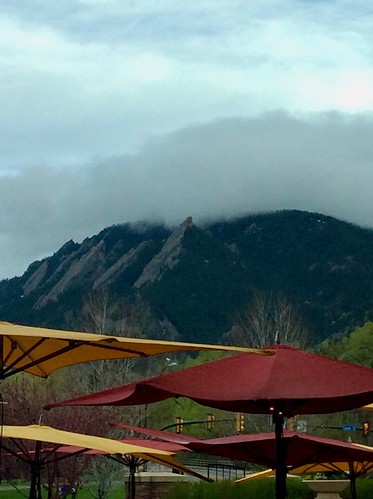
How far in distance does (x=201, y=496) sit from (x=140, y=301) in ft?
315

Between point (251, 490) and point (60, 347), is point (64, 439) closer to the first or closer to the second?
point (60, 347)

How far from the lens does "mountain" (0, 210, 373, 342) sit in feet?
354

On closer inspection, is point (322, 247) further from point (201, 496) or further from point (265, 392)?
point (265, 392)

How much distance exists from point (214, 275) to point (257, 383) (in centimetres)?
11216

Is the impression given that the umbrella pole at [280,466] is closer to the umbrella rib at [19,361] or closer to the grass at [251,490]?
the umbrella rib at [19,361]

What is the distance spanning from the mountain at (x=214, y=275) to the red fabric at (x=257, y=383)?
257 feet

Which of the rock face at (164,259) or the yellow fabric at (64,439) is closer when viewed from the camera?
the yellow fabric at (64,439)

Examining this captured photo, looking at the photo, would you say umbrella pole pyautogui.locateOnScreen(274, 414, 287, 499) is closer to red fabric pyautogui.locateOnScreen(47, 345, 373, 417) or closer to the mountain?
red fabric pyautogui.locateOnScreen(47, 345, 373, 417)

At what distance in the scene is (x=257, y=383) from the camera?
777 cm

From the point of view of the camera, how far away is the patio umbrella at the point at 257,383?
7582 mm

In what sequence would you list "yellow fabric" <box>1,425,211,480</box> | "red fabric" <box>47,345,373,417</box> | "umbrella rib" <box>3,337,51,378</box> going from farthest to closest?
"yellow fabric" <box>1,425,211,480</box> → "umbrella rib" <box>3,337,51,378</box> → "red fabric" <box>47,345,373,417</box>

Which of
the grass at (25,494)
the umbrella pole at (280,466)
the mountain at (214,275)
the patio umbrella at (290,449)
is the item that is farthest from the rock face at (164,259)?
the umbrella pole at (280,466)

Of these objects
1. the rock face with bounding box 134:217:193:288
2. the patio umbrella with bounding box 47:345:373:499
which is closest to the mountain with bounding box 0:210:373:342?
the rock face with bounding box 134:217:193:288

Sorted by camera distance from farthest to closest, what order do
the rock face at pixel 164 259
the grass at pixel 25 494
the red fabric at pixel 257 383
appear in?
the rock face at pixel 164 259 → the grass at pixel 25 494 → the red fabric at pixel 257 383
